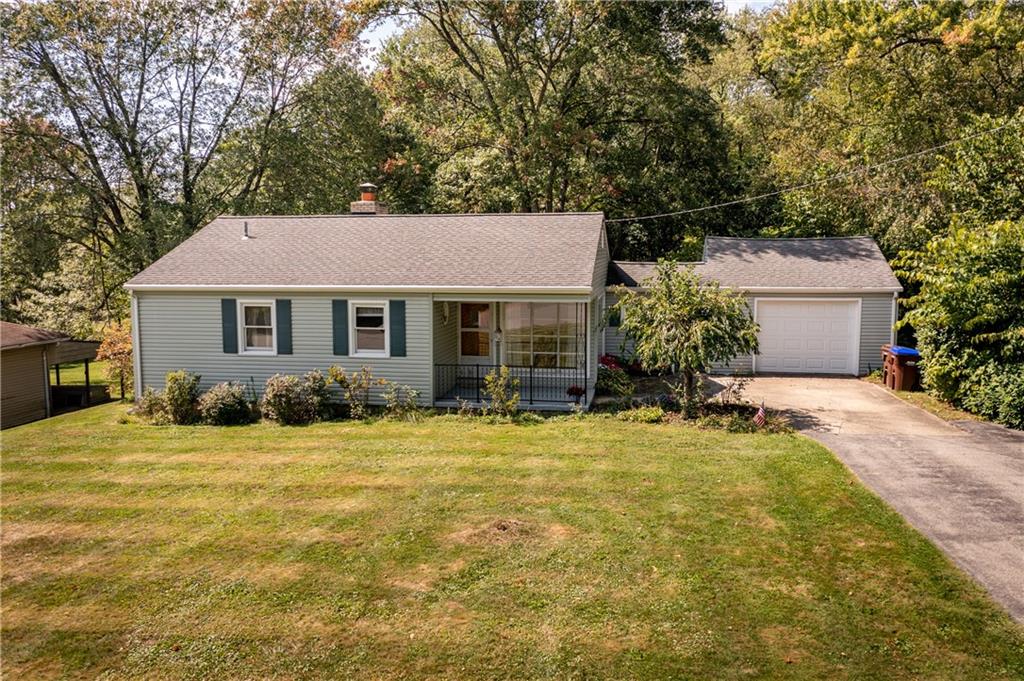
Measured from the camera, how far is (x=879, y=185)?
73.0 feet

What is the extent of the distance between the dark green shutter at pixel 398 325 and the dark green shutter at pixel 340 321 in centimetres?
99

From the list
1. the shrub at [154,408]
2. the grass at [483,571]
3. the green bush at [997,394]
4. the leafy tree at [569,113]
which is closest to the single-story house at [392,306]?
the shrub at [154,408]

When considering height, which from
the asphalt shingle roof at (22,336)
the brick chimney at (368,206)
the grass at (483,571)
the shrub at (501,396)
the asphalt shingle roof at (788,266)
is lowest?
the grass at (483,571)

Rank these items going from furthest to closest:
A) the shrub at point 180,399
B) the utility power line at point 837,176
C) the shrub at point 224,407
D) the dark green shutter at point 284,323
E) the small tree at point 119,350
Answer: the utility power line at point 837,176
the small tree at point 119,350
the dark green shutter at point 284,323
the shrub at point 180,399
the shrub at point 224,407

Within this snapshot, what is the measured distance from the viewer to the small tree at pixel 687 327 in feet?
41.2

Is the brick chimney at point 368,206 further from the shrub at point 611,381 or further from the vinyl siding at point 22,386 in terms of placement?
the vinyl siding at point 22,386

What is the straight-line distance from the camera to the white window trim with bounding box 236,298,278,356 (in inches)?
589

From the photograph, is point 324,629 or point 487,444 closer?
point 324,629

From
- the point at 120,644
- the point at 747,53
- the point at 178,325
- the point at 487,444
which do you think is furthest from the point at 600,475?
the point at 747,53

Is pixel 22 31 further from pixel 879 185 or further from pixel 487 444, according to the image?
pixel 879 185

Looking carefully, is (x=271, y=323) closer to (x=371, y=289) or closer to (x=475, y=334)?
(x=371, y=289)

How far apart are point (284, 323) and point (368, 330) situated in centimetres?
186

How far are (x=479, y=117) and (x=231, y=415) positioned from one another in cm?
1650

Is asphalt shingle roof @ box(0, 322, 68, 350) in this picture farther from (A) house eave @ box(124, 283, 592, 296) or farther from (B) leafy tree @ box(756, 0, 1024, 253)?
(B) leafy tree @ box(756, 0, 1024, 253)
